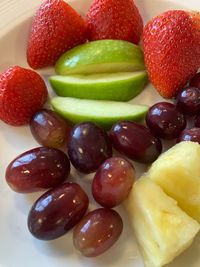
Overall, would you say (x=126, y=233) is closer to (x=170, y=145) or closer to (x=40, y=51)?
(x=170, y=145)

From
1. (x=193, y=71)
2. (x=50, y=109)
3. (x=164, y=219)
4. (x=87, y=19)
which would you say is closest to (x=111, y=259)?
(x=164, y=219)

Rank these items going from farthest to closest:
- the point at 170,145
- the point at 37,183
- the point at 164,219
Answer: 1. the point at 170,145
2. the point at 37,183
3. the point at 164,219

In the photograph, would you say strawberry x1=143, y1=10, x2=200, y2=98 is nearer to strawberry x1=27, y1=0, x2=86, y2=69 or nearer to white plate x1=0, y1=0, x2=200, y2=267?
white plate x1=0, y1=0, x2=200, y2=267

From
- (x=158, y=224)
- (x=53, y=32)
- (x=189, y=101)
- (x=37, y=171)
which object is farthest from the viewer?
(x=53, y=32)

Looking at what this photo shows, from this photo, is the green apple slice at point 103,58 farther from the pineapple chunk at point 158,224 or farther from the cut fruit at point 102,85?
the pineapple chunk at point 158,224

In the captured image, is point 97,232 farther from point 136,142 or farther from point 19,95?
point 19,95

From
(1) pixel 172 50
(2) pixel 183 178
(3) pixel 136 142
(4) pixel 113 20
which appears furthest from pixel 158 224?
(4) pixel 113 20

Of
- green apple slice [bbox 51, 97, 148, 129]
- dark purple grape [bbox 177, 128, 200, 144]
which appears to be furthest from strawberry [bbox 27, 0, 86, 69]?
dark purple grape [bbox 177, 128, 200, 144]
